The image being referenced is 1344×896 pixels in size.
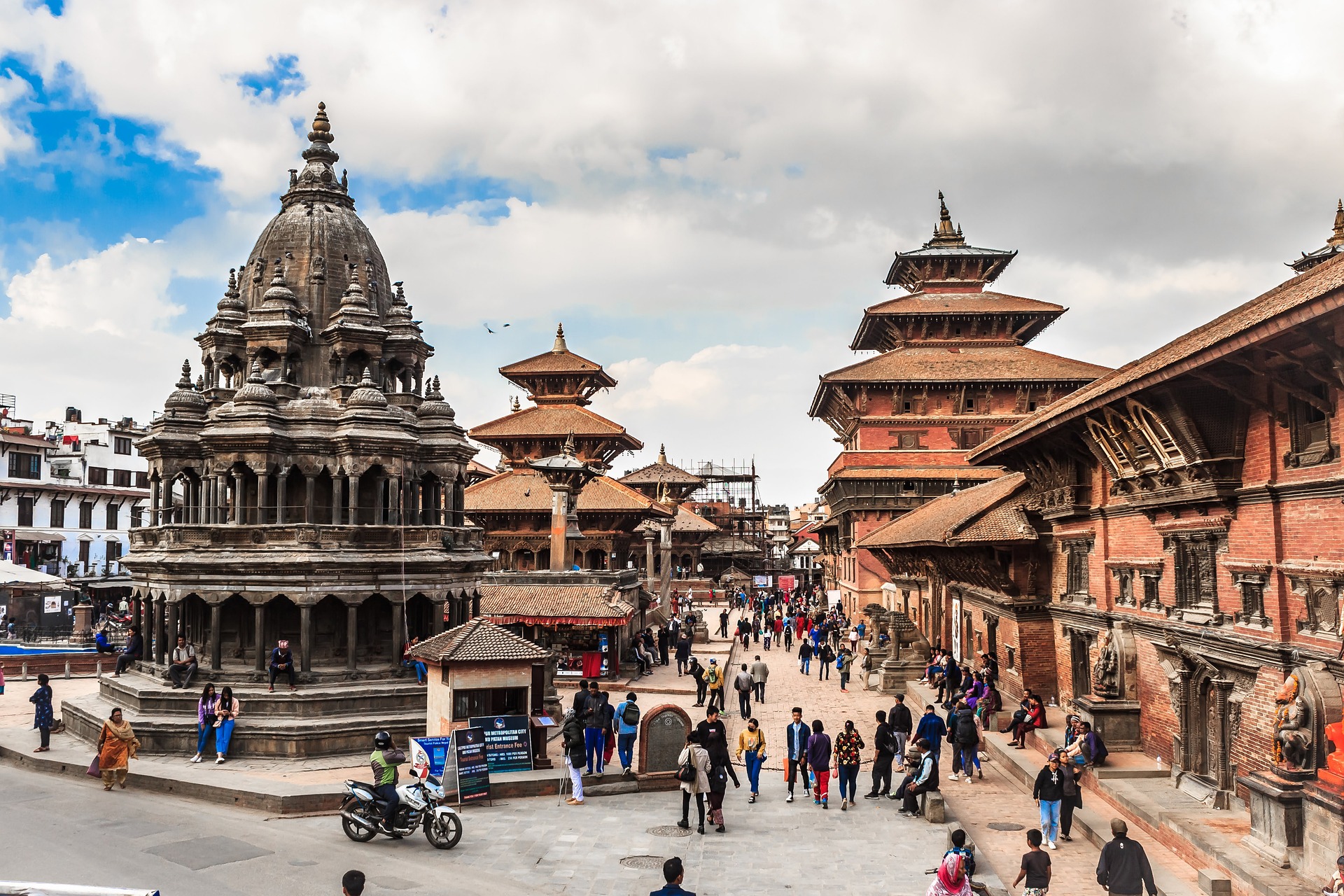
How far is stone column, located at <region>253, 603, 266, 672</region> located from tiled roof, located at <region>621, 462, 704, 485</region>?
45.9 meters

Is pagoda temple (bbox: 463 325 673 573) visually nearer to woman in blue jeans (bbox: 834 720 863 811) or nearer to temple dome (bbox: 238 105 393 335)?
temple dome (bbox: 238 105 393 335)

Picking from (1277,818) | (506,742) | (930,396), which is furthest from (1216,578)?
(930,396)

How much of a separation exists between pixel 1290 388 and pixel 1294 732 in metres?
3.76

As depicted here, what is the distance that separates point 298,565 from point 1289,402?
1850 cm

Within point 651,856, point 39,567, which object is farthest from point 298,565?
point 39,567

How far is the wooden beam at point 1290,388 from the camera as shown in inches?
433

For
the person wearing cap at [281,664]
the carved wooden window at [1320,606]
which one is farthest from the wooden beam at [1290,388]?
the person wearing cap at [281,664]

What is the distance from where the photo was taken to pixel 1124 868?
395 inches

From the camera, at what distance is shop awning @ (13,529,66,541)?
173ft

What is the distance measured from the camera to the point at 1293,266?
27125 millimetres

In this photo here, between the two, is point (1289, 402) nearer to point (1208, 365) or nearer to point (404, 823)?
point (1208, 365)

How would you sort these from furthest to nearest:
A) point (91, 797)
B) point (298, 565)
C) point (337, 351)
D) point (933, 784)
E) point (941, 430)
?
1. point (941, 430)
2. point (337, 351)
3. point (298, 565)
4. point (91, 797)
5. point (933, 784)

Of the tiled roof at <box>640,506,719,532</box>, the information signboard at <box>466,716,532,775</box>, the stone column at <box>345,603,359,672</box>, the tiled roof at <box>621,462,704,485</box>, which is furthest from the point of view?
the tiled roof at <box>640,506,719,532</box>

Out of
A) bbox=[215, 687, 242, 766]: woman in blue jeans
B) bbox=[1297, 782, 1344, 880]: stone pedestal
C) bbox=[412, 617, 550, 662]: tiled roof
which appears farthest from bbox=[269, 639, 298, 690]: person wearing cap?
bbox=[1297, 782, 1344, 880]: stone pedestal
